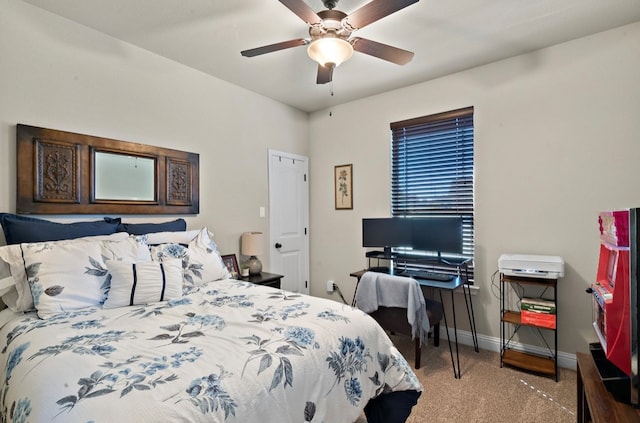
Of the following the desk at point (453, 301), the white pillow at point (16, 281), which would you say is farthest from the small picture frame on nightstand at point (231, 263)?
the white pillow at point (16, 281)

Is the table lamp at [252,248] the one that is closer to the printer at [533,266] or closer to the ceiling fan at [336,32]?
the ceiling fan at [336,32]

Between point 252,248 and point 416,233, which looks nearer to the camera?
point 416,233

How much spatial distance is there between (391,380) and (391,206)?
2170 millimetres

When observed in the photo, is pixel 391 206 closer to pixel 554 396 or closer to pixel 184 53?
pixel 554 396

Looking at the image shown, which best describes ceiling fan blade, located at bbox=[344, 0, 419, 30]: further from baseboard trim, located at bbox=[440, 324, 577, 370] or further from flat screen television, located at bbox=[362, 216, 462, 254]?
baseboard trim, located at bbox=[440, 324, 577, 370]

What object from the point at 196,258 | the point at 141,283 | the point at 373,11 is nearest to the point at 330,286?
the point at 196,258

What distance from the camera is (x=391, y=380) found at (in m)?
1.66

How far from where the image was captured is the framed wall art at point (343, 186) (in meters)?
3.88

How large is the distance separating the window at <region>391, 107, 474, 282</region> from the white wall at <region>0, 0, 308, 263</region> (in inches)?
58.6

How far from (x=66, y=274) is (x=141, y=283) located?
1.22 ft

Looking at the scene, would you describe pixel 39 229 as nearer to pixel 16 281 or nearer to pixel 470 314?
pixel 16 281

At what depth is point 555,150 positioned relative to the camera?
2619 mm

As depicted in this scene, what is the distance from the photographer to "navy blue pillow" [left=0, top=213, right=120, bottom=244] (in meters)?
1.88

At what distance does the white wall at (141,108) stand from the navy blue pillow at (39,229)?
210mm
